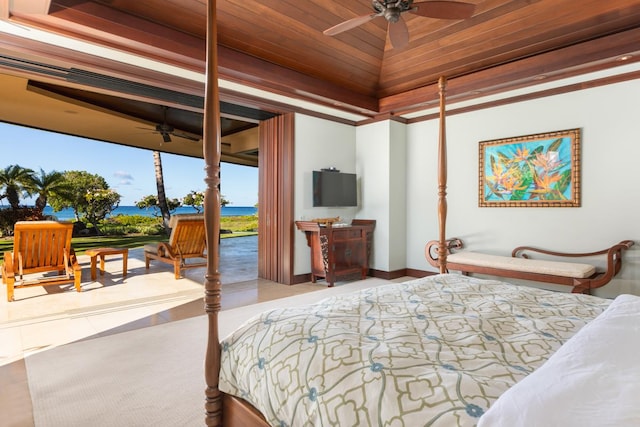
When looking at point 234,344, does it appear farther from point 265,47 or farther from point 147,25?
point 265,47

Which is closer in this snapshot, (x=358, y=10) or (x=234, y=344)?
(x=234, y=344)

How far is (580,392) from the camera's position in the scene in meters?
0.78

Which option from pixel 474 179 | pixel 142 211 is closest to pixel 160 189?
pixel 142 211

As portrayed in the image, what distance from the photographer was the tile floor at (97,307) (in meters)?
2.40

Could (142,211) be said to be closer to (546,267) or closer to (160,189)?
(160,189)

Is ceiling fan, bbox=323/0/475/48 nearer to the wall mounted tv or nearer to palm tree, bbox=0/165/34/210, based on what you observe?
the wall mounted tv

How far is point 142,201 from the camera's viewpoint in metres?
9.02

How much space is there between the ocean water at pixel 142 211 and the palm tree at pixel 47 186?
0.22 meters

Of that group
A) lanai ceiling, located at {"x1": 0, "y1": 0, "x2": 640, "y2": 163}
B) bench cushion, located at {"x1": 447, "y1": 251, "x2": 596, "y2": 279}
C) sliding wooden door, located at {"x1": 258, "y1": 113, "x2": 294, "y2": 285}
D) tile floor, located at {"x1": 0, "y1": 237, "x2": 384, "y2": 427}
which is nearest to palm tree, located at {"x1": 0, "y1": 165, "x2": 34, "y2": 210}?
tile floor, located at {"x1": 0, "y1": 237, "x2": 384, "y2": 427}

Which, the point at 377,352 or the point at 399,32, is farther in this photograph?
the point at 399,32

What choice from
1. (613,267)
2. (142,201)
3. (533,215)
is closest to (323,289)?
(533,215)

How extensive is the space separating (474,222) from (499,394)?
463 centimetres

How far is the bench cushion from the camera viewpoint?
378 centimetres

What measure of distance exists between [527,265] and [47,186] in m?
8.50
